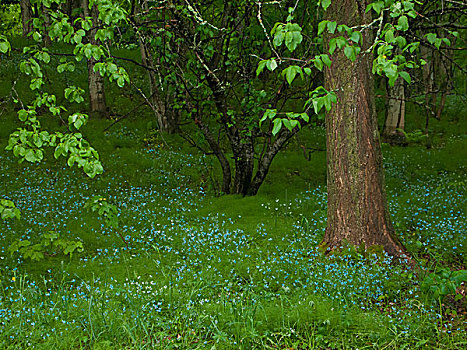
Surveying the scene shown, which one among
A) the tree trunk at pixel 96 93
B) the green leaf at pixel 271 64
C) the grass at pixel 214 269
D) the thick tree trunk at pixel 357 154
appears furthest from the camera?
the tree trunk at pixel 96 93

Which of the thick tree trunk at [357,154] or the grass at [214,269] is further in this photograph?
the thick tree trunk at [357,154]

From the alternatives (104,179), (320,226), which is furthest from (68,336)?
(104,179)

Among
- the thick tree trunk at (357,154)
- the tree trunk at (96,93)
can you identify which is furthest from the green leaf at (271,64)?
the tree trunk at (96,93)

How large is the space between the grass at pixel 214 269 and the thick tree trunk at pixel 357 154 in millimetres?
413

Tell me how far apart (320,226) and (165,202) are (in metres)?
3.63

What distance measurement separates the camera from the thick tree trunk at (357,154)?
644cm

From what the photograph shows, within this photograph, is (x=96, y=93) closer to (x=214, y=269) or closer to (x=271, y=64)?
(x=214, y=269)

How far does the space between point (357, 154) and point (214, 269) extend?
A: 271 cm

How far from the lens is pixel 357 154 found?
6465 millimetres

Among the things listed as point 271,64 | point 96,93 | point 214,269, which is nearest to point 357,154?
point 214,269

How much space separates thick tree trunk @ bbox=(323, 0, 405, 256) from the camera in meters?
6.44

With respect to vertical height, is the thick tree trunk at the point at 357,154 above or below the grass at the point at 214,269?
above

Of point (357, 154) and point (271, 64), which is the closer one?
point (271, 64)

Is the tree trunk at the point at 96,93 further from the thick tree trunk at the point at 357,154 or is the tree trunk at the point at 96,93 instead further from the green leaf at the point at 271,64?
the green leaf at the point at 271,64
